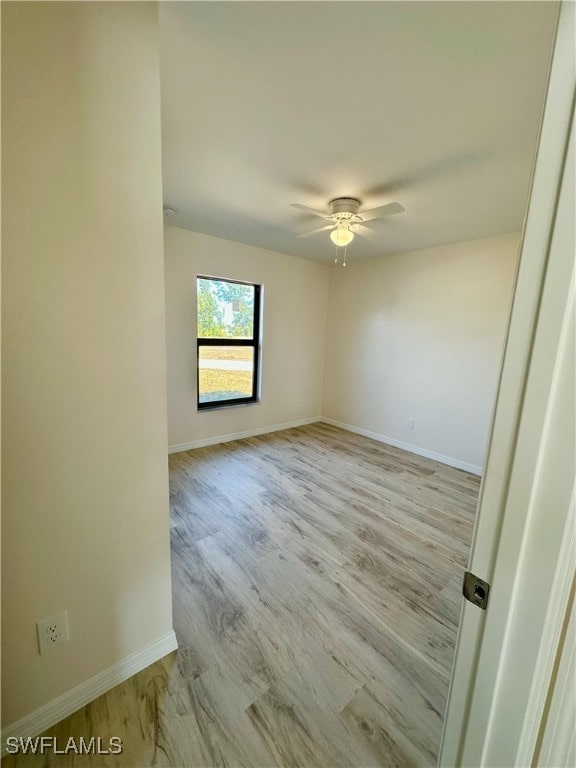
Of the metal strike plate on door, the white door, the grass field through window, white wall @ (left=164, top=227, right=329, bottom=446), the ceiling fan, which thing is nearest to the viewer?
the white door

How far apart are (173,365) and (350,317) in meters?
2.49

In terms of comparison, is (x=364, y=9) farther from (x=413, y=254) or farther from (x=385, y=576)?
(x=413, y=254)

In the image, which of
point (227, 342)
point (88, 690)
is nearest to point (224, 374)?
point (227, 342)

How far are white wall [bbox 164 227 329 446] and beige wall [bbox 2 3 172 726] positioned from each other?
2225 mm

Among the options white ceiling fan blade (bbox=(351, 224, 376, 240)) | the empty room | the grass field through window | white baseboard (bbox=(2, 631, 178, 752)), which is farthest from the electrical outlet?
white ceiling fan blade (bbox=(351, 224, 376, 240))

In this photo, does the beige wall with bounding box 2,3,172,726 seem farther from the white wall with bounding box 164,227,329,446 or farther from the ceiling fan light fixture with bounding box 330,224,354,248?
the white wall with bounding box 164,227,329,446

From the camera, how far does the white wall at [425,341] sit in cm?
301

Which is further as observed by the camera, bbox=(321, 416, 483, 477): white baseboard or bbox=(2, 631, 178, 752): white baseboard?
bbox=(321, 416, 483, 477): white baseboard

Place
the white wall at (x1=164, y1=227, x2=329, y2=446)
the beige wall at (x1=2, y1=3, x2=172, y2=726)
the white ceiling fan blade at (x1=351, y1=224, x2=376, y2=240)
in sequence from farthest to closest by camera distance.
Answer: the white wall at (x1=164, y1=227, x2=329, y2=446)
the white ceiling fan blade at (x1=351, y1=224, x2=376, y2=240)
the beige wall at (x1=2, y1=3, x2=172, y2=726)

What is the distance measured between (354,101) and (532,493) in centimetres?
166

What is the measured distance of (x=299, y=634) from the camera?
1397 mm

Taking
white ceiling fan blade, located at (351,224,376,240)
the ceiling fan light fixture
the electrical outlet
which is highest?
white ceiling fan blade, located at (351,224,376,240)

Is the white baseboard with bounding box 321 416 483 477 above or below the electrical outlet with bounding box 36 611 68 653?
below

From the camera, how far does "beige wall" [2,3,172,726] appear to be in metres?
0.82
